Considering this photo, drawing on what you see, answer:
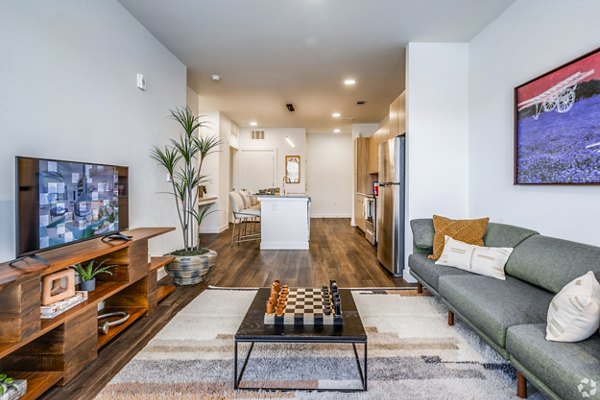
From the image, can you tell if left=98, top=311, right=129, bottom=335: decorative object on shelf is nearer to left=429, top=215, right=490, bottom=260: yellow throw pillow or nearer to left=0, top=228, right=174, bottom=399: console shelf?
left=0, top=228, right=174, bottom=399: console shelf

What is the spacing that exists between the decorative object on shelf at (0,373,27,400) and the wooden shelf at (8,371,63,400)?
0.03 m

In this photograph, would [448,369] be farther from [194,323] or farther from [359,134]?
[359,134]

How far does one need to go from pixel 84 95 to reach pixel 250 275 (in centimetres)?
242

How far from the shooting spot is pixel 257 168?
8.77 meters

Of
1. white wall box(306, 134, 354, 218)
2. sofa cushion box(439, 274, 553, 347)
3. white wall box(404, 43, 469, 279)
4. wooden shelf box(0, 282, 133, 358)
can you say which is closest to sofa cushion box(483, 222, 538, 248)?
sofa cushion box(439, 274, 553, 347)

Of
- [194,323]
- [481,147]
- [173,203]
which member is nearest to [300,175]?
[173,203]

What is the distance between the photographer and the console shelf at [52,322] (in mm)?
1369

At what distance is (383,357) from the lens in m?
1.88

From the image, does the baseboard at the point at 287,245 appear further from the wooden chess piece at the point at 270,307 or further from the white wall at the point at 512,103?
the wooden chess piece at the point at 270,307

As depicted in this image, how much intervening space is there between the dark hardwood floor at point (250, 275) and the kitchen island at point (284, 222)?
207 mm

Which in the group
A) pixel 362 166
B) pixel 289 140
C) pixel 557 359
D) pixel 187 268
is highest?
pixel 289 140

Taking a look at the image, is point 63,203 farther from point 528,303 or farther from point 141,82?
point 528,303

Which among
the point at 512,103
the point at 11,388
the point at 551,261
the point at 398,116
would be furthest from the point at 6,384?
the point at 398,116

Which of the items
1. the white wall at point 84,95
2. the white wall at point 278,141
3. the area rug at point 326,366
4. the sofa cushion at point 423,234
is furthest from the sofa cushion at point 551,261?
the white wall at point 278,141
